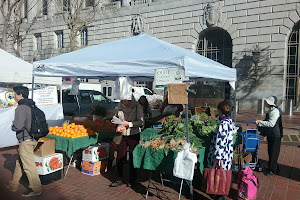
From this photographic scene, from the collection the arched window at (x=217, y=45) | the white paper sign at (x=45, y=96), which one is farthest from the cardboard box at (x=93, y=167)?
the arched window at (x=217, y=45)

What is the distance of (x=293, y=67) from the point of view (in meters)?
18.3

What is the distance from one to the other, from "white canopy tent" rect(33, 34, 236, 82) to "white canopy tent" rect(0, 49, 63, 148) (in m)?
2.54

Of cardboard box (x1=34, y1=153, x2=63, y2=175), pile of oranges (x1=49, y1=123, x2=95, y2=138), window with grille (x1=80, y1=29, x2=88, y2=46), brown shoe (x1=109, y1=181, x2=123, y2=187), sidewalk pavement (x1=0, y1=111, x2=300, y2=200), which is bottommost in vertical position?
sidewalk pavement (x1=0, y1=111, x2=300, y2=200)

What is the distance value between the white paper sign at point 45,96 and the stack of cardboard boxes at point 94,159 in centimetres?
340

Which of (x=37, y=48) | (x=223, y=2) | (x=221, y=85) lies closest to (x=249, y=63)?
(x=221, y=85)

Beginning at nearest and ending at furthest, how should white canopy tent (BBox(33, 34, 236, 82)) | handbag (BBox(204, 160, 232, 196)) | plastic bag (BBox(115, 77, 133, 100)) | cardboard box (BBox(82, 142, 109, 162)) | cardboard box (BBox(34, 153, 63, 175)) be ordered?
handbag (BBox(204, 160, 232, 196)) < white canopy tent (BBox(33, 34, 236, 82)) < cardboard box (BBox(34, 153, 63, 175)) < plastic bag (BBox(115, 77, 133, 100)) < cardboard box (BBox(82, 142, 109, 162))

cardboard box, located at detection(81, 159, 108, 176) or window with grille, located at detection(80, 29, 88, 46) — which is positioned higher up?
window with grille, located at detection(80, 29, 88, 46)

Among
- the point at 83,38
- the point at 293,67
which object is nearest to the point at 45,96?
the point at 293,67

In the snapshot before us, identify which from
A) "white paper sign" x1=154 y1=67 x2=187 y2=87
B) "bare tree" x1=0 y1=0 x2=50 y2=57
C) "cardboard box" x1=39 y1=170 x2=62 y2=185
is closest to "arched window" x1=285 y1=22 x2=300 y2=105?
"white paper sign" x1=154 y1=67 x2=187 y2=87

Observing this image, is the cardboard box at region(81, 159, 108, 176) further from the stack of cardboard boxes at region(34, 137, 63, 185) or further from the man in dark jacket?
the man in dark jacket

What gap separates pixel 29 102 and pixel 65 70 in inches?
51.3

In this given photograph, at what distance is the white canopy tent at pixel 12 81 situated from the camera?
7.88 m

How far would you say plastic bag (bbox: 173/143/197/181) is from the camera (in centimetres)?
411

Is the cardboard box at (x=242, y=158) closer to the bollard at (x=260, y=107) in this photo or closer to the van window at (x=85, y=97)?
the van window at (x=85, y=97)
